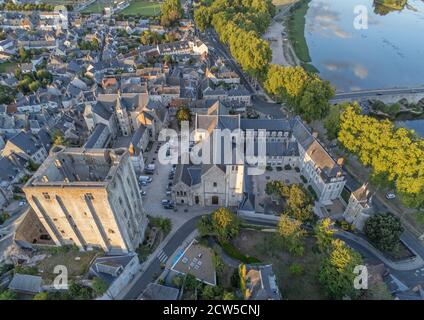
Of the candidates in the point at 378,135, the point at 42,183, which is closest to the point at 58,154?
the point at 42,183

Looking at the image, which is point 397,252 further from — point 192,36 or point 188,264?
point 192,36

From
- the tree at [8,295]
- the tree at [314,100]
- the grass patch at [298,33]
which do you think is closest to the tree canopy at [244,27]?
the grass patch at [298,33]

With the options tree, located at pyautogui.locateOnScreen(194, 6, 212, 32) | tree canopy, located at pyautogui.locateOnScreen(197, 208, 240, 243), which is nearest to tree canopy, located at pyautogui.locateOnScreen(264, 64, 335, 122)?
tree canopy, located at pyautogui.locateOnScreen(197, 208, 240, 243)

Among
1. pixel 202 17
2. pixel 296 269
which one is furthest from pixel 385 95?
pixel 202 17

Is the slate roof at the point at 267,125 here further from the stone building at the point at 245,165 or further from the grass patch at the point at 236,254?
the grass patch at the point at 236,254

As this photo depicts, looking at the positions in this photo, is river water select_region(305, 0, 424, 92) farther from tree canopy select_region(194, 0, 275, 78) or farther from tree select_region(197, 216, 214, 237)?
tree select_region(197, 216, 214, 237)

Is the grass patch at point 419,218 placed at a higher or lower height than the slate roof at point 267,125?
lower
